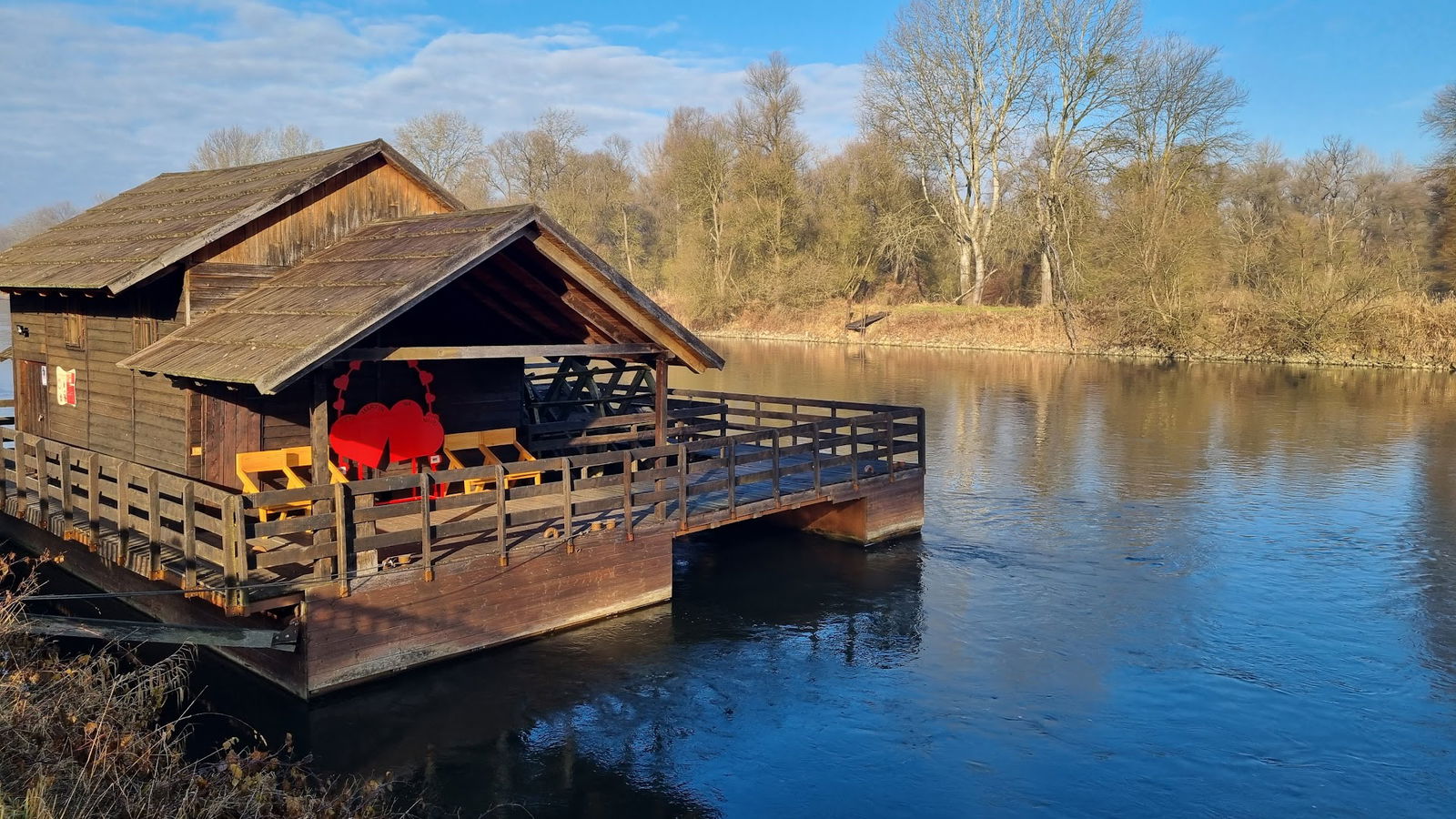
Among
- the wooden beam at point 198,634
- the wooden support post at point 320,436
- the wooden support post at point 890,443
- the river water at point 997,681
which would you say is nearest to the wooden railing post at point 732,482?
the river water at point 997,681

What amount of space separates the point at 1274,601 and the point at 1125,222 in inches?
1453

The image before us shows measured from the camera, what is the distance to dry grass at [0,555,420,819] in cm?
582

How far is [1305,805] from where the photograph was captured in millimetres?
8117

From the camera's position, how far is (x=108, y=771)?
595 centimetres

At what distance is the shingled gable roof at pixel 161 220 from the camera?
1102cm

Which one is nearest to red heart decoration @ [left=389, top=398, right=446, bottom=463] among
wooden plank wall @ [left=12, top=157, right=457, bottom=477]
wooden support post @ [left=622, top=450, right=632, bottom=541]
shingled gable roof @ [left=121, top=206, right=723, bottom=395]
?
wooden plank wall @ [left=12, top=157, right=457, bottom=477]

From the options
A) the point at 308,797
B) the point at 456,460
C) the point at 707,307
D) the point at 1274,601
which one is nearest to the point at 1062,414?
the point at 1274,601

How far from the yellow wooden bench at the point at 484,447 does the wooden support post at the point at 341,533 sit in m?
3.02

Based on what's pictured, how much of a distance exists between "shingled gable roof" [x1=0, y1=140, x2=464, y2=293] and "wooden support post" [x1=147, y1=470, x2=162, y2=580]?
7.41 ft

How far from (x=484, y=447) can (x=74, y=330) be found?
5.37 metres

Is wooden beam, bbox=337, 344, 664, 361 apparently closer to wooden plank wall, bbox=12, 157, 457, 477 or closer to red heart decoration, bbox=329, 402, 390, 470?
red heart decoration, bbox=329, 402, 390, 470

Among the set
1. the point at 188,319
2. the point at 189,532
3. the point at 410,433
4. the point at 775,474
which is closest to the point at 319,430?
the point at 189,532

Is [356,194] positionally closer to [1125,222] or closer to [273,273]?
[273,273]

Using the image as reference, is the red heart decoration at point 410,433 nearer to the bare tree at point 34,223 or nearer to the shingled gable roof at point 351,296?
the shingled gable roof at point 351,296
